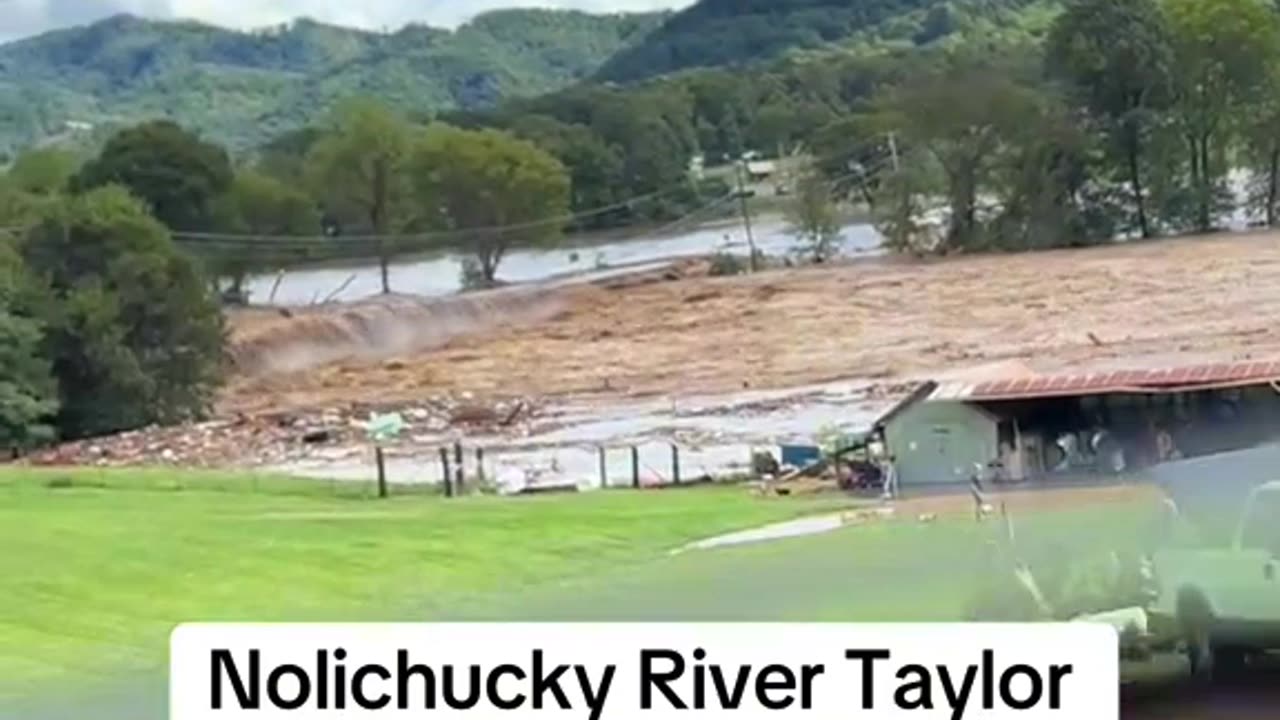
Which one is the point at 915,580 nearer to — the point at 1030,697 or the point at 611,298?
the point at 1030,697

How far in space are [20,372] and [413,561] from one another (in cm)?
45

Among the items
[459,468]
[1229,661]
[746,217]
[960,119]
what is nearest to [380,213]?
[459,468]

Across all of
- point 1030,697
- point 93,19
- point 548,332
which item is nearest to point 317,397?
point 548,332

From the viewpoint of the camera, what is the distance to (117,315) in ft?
9.20

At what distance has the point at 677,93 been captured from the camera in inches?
117

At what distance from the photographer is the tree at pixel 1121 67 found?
9.43 feet

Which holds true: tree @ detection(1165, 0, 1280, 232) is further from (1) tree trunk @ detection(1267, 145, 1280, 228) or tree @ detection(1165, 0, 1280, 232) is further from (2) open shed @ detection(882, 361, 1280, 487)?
(2) open shed @ detection(882, 361, 1280, 487)

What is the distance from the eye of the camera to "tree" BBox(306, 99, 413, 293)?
2920 millimetres

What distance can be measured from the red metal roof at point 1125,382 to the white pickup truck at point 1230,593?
4.9 inches

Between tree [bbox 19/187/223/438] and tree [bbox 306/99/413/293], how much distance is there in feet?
0.57

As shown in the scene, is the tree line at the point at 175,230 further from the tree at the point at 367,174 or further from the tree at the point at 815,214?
the tree at the point at 815,214

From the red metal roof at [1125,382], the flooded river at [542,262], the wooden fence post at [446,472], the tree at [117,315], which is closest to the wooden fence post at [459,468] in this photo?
the wooden fence post at [446,472]

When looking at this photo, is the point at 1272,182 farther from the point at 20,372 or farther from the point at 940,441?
the point at 20,372

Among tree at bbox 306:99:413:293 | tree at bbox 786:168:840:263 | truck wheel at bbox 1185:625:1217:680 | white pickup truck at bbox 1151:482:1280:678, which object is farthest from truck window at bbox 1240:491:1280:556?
tree at bbox 306:99:413:293
